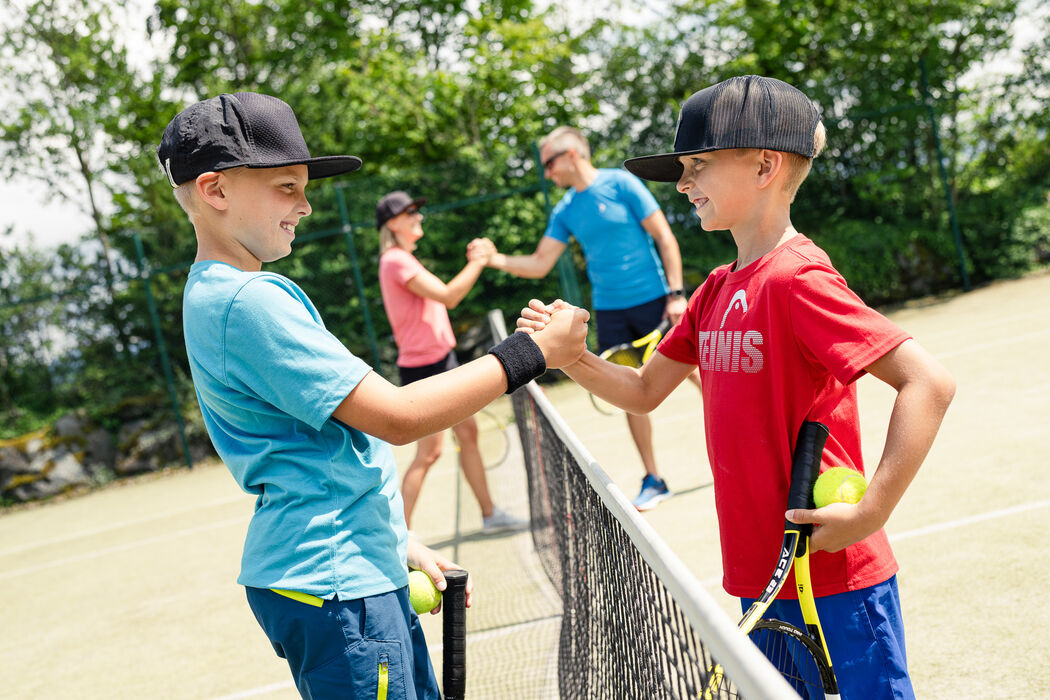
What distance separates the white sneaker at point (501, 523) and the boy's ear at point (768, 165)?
4065 mm

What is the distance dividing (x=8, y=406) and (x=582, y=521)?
485 inches

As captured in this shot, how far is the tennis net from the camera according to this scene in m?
1.15

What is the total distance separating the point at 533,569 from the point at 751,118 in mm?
3429

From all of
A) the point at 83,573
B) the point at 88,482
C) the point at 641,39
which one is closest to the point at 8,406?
the point at 88,482

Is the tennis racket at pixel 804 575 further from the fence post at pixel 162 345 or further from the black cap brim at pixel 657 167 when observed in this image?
the fence post at pixel 162 345

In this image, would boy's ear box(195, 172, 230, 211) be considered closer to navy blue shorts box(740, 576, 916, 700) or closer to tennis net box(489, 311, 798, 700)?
tennis net box(489, 311, 798, 700)

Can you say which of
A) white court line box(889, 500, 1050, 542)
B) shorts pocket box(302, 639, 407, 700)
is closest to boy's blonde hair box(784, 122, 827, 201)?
shorts pocket box(302, 639, 407, 700)

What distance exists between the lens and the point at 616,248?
5.76 m

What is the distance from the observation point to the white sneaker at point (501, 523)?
Answer: 5762 millimetres

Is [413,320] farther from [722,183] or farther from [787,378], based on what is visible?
[787,378]

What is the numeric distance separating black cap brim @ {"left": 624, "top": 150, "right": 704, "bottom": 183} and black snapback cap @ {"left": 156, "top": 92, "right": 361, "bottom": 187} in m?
0.88

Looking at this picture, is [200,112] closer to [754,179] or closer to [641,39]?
[754,179]

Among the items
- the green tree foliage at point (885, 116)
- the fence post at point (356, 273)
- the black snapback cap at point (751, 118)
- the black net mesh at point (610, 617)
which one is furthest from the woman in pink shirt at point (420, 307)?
the green tree foliage at point (885, 116)

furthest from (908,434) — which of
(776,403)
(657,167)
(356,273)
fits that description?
(356,273)
